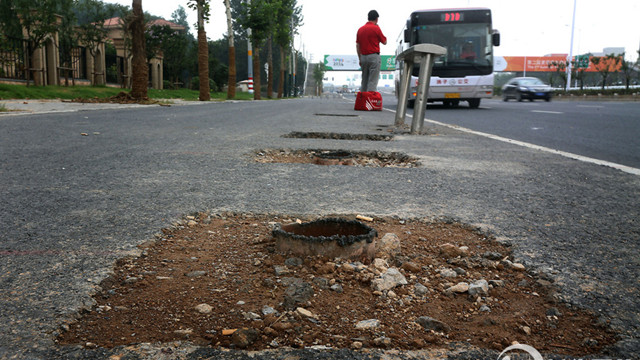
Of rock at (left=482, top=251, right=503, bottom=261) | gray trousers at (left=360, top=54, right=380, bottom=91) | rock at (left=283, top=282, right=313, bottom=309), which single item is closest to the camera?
rock at (left=283, top=282, right=313, bottom=309)

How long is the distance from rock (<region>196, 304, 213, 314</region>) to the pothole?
271 cm

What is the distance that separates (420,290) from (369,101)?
12135 mm

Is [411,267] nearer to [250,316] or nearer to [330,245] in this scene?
[330,245]

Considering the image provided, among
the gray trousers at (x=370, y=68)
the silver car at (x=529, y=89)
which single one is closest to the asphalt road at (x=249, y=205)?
the gray trousers at (x=370, y=68)

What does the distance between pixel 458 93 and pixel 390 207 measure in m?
14.2

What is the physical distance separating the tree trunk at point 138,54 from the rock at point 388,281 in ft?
51.6

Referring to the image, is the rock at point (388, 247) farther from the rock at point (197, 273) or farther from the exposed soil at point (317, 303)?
the rock at point (197, 273)

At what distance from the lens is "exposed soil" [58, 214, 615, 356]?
1.24 m

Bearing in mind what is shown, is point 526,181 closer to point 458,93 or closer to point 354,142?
point 354,142

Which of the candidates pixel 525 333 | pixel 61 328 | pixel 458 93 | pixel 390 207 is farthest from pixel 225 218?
pixel 458 93

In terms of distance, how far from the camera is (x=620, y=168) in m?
3.92

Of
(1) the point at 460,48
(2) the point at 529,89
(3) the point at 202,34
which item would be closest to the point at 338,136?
(1) the point at 460,48

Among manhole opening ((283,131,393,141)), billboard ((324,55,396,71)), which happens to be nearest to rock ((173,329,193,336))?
manhole opening ((283,131,393,141))

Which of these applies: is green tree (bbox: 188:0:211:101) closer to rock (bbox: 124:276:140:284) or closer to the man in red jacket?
the man in red jacket
